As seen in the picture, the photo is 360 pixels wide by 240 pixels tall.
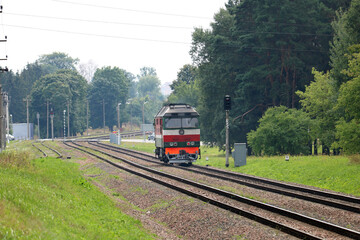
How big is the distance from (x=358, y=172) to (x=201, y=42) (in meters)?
40.3

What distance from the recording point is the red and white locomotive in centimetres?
3297

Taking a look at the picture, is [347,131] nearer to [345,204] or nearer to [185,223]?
[345,204]

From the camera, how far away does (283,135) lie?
36.0 meters

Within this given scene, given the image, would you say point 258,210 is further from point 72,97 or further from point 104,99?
point 104,99

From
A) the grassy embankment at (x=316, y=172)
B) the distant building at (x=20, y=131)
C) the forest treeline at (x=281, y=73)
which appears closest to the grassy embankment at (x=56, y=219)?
the grassy embankment at (x=316, y=172)

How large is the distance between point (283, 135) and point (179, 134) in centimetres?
868

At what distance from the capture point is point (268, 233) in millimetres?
11477

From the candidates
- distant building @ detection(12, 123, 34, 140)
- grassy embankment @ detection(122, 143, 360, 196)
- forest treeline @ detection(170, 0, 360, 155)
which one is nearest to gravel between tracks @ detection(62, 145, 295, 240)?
grassy embankment @ detection(122, 143, 360, 196)

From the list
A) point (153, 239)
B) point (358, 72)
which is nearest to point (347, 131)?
point (358, 72)

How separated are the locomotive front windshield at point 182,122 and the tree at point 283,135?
20.4ft

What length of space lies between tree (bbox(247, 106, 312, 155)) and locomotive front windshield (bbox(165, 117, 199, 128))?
6.23m

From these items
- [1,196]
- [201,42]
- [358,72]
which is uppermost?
[201,42]

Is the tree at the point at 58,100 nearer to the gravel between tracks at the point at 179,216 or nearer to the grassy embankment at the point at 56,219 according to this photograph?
the gravel between tracks at the point at 179,216

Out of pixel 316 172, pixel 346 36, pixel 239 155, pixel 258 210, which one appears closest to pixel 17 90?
pixel 346 36
